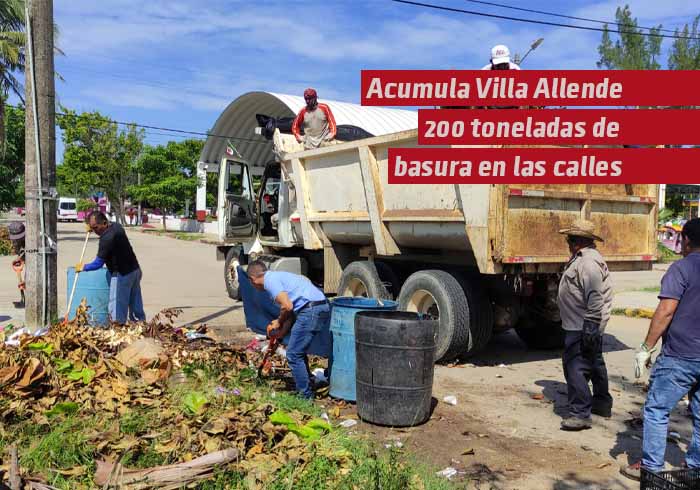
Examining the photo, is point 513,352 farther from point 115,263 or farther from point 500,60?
point 115,263

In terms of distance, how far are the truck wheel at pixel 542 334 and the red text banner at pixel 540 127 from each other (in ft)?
7.88

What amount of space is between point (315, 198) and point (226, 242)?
11.8 feet

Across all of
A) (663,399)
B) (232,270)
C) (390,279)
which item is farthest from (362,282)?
(232,270)

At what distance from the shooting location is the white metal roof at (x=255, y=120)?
15.5 metres

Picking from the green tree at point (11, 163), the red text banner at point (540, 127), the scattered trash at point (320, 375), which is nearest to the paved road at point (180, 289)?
the scattered trash at point (320, 375)

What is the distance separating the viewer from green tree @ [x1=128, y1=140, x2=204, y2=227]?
4125 centimetres

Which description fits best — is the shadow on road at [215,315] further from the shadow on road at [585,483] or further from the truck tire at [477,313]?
the shadow on road at [585,483]

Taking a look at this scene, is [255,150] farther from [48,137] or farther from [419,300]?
[419,300]

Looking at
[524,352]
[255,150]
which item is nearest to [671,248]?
[255,150]

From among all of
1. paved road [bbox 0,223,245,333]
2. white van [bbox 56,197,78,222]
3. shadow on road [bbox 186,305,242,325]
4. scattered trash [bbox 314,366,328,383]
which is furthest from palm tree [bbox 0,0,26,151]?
white van [bbox 56,197,78,222]

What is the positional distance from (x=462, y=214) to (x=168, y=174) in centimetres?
3910

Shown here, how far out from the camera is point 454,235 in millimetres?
6566

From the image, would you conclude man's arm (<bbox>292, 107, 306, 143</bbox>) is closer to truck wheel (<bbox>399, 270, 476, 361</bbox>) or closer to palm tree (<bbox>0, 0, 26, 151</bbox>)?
truck wheel (<bbox>399, 270, 476, 361</bbox>)

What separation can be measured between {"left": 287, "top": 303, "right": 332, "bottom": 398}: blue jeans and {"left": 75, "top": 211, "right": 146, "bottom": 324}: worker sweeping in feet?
8.60
